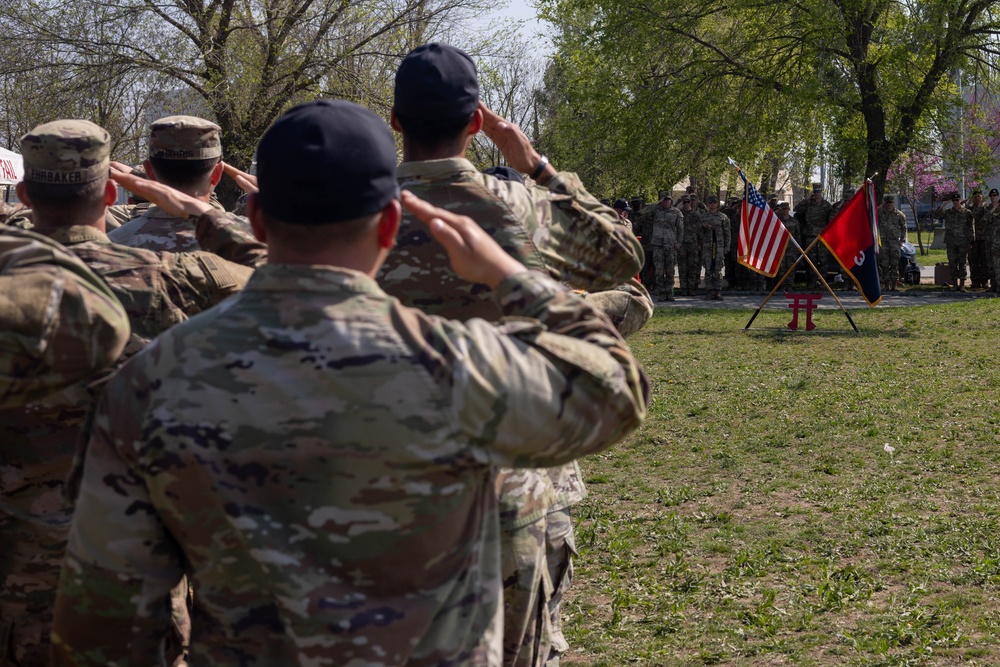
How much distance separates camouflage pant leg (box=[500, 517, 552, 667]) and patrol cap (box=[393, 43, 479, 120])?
3.74 feet

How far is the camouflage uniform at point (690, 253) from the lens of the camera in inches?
988

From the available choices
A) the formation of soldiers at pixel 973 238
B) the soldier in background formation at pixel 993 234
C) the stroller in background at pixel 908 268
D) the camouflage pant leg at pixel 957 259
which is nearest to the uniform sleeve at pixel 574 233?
the soldier in background formation at pixel 993 234

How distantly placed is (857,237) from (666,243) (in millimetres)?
8319

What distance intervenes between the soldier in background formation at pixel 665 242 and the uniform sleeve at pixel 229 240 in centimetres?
2071

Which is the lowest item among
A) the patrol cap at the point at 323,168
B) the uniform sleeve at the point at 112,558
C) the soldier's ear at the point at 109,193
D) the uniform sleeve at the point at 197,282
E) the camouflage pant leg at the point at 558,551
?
A: the camouflage pant leg at the point at 558,551

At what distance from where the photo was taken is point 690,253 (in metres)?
25.2

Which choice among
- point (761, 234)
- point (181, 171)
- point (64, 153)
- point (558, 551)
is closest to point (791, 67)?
point (761, 234)

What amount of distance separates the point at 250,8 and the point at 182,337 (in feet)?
70.5

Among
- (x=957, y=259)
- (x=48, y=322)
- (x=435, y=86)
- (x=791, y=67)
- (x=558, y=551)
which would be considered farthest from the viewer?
(x=791, y=67)

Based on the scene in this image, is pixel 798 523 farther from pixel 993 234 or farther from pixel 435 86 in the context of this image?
pixel 993 234

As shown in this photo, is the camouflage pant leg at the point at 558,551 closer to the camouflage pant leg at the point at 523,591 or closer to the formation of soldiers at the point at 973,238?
the camouflage pant leg at the point at 523,591

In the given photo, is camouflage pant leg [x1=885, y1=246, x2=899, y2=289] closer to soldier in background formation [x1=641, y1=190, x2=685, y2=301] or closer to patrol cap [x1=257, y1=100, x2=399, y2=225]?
soldier in background formation [x1=641, y1=190, x2=685, y2=301]

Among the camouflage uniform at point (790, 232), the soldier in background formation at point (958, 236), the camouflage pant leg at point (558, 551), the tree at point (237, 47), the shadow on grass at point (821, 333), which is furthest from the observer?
the soldier in background formation at point (958, 236)

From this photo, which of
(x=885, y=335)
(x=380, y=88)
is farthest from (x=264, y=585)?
(x=380, y=88)
